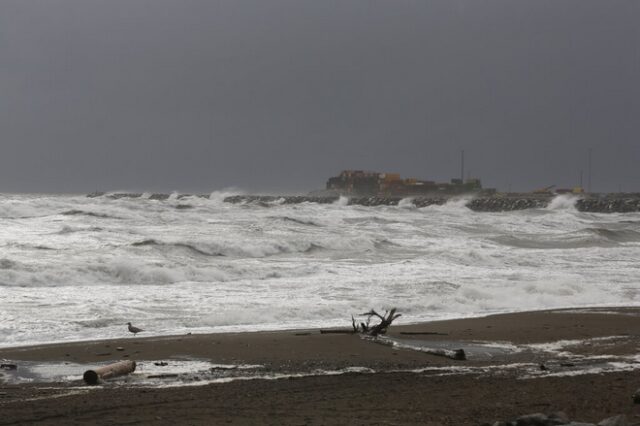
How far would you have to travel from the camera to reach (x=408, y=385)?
6789mm

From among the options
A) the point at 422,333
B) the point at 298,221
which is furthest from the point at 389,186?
the point at 422,333

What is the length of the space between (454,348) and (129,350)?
12.2ft

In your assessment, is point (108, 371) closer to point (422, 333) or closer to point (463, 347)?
point (463, 347)

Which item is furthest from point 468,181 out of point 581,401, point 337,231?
point 581,401

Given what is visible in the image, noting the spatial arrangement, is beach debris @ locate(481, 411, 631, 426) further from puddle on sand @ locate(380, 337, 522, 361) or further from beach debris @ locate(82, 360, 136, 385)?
beach debris @ locate(82, 360, 136, 385)

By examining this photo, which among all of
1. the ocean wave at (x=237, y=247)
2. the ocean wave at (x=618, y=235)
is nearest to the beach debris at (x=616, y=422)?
the ocean wave at (x=237, y=247)

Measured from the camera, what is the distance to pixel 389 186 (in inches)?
4414

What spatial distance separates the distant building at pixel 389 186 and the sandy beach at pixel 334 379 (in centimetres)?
9408

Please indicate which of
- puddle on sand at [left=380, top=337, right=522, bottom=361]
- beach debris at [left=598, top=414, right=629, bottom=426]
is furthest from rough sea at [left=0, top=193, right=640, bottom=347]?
beach debris at [left=598, top=414, right=629, bottom=426]

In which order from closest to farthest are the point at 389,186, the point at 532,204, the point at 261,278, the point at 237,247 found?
the point at 261,278, the point at 237,247, the point at 532,204, the point at 389,186

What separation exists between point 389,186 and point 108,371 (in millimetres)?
105744

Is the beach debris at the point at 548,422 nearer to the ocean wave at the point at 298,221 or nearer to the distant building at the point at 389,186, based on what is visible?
the ocean wave at the point at 298,221

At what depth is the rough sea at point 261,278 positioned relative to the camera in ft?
39.1

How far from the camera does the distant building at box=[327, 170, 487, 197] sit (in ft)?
342
